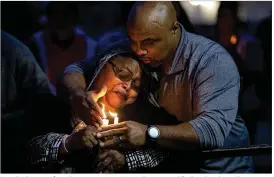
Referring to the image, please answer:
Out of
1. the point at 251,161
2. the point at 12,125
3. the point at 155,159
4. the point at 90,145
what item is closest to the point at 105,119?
the point at 90,145

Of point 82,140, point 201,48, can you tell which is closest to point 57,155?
point 82,140

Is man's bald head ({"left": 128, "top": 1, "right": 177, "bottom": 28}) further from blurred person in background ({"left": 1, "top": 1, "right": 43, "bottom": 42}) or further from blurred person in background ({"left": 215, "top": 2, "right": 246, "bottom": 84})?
blurred person in background ({"left": 1, "top": 1, "right": 43, "bottom": 42})

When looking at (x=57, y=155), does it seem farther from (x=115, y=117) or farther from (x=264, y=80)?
(x=264, y=80)

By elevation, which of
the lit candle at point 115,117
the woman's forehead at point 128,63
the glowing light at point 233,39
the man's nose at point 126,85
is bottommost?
the lit candle at point 115,117

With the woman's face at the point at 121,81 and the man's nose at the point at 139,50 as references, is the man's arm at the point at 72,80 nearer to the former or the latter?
the woman's face at the point at 121,81

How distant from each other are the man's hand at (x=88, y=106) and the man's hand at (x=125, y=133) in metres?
0.08

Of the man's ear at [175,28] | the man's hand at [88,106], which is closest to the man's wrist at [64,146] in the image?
the man's hand at [88,106]

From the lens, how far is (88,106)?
3.50m

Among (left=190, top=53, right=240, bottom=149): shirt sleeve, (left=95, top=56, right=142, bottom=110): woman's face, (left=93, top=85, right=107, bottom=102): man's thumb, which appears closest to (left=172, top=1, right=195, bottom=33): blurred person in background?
(left=190, top=53, right=240, bottom=149): shirt sleeve

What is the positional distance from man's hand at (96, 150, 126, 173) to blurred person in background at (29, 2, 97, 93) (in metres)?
0.65

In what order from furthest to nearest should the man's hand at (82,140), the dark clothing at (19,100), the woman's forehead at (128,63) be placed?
the dark clothing at (19,100)
the woman's forehead at (128,63)
the man's hand at (82,140)

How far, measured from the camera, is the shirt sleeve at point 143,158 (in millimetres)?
3561

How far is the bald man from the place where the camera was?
137 inches

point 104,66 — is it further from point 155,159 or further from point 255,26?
point 255,26
